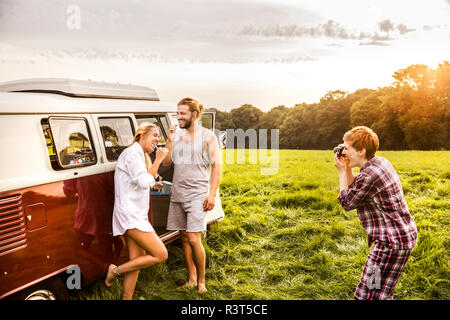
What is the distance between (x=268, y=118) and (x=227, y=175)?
9.05 m

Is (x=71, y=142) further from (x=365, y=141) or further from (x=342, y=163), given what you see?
(x=365, y=141)

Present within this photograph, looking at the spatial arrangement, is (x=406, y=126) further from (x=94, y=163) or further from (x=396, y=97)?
(x=94, y=163)

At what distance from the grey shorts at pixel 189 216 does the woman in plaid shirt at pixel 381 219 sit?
1633 mm

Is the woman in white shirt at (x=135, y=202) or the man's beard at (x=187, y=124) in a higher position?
the man's beard at (x=187, y=124)

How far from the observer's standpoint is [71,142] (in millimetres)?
3732

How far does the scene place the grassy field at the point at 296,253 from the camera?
4.49m

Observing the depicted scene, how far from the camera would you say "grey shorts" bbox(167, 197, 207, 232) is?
164 inches

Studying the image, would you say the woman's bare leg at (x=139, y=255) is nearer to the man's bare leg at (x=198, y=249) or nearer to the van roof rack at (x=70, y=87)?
the man's bare leg at (x=198, y=249)

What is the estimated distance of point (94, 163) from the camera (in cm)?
390

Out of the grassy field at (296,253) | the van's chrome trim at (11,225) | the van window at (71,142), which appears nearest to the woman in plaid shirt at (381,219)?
the grassy field at (296,253)

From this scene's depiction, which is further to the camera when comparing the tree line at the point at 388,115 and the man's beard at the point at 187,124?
the tree line at the point at 388,115

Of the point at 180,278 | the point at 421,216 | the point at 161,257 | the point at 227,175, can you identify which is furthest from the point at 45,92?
the point at 227,175

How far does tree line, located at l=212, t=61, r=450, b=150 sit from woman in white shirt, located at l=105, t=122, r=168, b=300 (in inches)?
557
